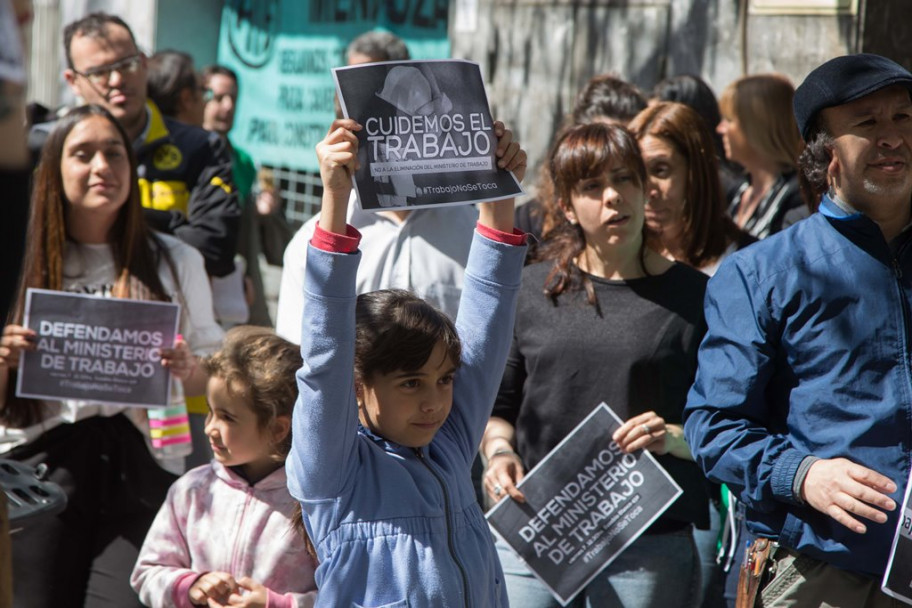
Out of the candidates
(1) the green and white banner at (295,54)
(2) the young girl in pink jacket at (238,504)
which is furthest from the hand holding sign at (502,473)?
(1) the green and white banner at (295,54)

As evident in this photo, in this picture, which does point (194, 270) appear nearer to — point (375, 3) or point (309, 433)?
point (309, 433)

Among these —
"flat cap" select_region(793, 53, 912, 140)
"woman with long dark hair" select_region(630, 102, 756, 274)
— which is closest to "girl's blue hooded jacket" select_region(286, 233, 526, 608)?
"flat cap" select_region(793, 53, 912, 140)

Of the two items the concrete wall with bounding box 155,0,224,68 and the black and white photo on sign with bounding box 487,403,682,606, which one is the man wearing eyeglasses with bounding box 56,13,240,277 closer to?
the black and white photo on sign with bounding box 487,403,682,606

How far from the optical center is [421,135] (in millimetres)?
2809

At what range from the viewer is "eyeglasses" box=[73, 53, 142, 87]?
554 centimetres

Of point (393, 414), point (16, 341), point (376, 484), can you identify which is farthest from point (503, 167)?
point (16, 341)

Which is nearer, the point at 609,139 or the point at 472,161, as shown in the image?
the point at 472,161

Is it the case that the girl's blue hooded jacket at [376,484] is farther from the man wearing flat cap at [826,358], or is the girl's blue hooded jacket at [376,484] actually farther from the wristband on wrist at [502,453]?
the wristband on wrist at [502,453]

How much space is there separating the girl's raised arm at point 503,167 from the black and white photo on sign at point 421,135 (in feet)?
0.06

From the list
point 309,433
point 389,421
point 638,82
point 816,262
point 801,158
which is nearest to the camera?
point 309,433

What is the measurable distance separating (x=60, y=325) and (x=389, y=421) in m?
1.67

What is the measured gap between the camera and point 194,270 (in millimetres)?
4363

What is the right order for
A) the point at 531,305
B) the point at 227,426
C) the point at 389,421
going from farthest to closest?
the point at 531,305 < the point at 227,426 < the point at 389,421

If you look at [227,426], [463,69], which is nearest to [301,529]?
[227,426]
